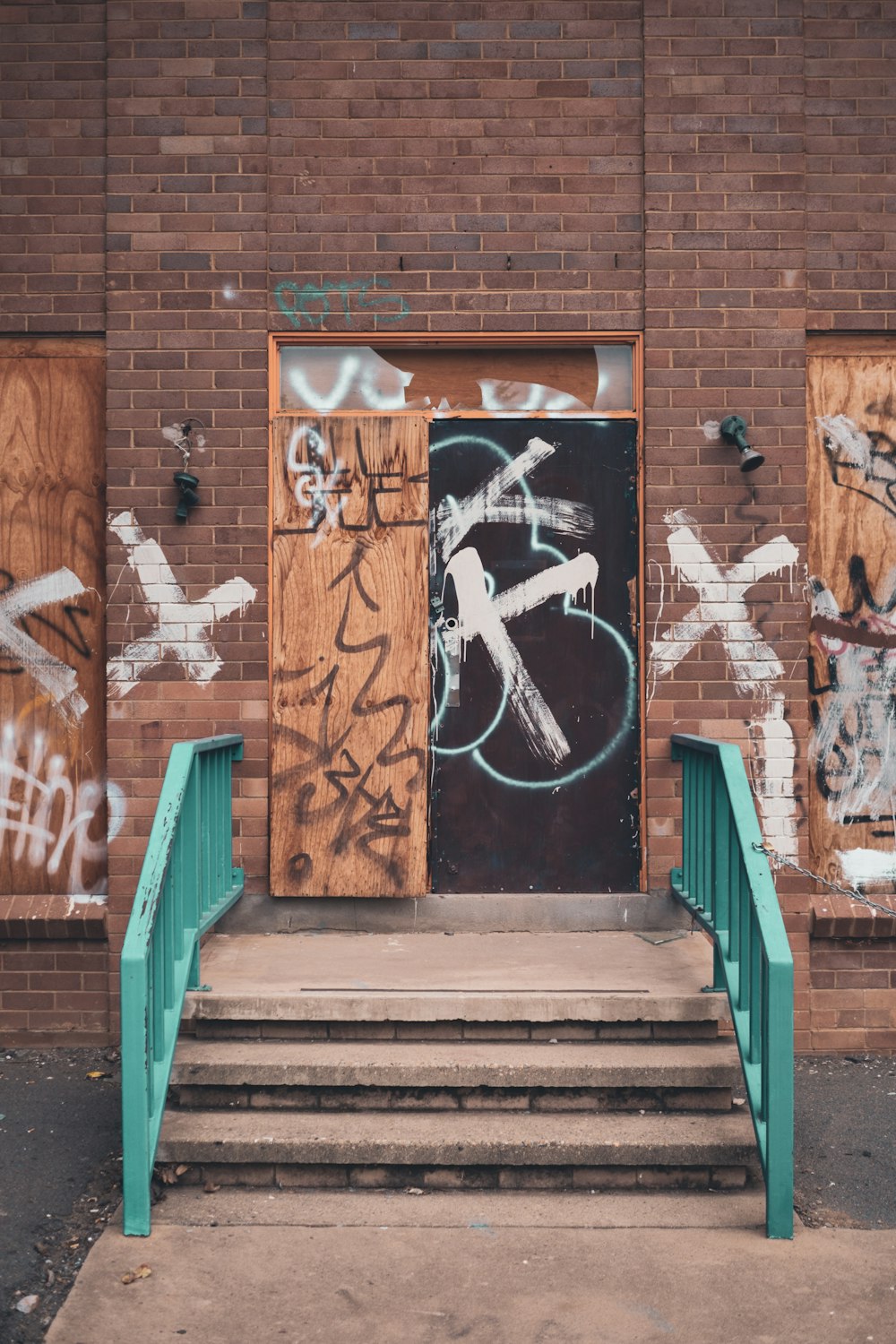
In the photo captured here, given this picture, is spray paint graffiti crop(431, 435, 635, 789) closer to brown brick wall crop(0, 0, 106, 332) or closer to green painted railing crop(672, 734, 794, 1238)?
green painted railing crop(672, 734, 794, 1238)

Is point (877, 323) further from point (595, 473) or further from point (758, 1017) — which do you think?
point (758, 1017)

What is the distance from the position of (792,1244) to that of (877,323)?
13.0 feet

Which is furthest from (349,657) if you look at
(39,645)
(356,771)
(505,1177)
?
(505,1177)

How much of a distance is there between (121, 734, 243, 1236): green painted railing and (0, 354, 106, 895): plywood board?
35.6 inches

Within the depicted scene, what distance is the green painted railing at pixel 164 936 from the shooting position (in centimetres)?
373

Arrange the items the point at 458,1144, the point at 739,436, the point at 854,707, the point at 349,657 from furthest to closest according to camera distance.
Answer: the point at 854,707
the point at 349,657
the point at 739,436
the point at 458,1144

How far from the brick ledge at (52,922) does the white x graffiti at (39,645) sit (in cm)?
89

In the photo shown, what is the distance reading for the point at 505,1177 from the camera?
4.06 metres

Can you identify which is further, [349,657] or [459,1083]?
[349,657]

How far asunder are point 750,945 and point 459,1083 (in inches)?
43.9

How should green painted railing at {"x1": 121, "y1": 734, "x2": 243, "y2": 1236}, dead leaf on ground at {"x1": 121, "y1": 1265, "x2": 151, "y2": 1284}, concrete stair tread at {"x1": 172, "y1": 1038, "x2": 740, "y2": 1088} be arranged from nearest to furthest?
dead leaf on ground at {"x1": 121, "y1": 1265, "x2": 151, "y2": 1284}, green painted railing at {"x1": 121, "y1": 734, "x2": 243, "y2": 1236}, concrete stair tread at {"x1": 172, "y1": 1038, "x2": 740, "y2": 1088}

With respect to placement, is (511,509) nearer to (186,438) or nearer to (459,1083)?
(186,438)

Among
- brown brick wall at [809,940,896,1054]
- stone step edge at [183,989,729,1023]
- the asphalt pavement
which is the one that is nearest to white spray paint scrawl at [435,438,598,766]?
stone step edge at [183,989,729,1023]

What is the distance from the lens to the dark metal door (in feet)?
18.3
